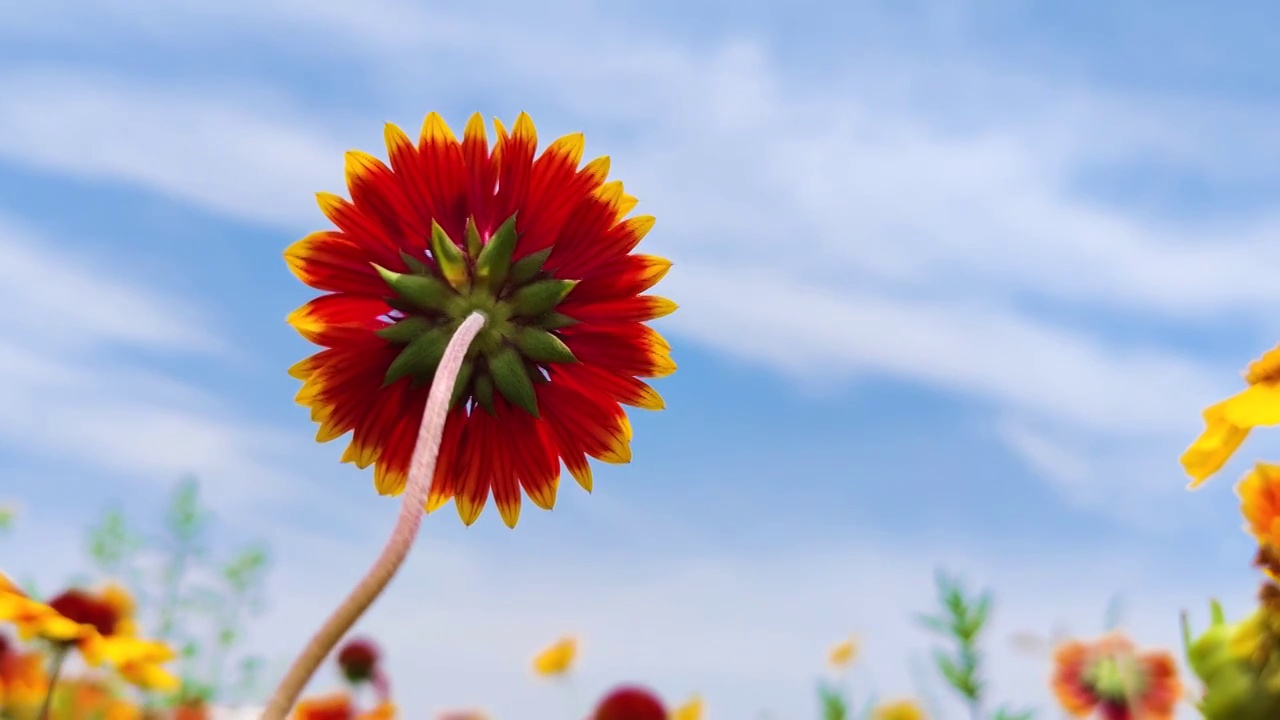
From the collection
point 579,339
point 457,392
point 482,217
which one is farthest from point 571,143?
point 457,392

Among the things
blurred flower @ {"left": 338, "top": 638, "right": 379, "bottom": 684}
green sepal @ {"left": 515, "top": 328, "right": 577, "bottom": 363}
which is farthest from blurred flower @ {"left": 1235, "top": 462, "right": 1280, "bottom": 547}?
blurred flower @ {"left": 338, "top": 638, "right": 379, "bottom": 684}

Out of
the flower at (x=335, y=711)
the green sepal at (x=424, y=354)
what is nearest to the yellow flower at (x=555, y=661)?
the flower at (x=335, y=711)

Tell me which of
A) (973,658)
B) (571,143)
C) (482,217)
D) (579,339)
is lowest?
(973,658)

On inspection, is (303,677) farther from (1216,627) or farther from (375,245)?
(375,245)

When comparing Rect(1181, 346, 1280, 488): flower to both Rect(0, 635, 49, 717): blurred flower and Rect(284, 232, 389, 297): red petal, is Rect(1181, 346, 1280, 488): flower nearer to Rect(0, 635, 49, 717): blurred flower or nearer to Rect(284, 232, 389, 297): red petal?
Rect(284, 232, 389, 297): red petal

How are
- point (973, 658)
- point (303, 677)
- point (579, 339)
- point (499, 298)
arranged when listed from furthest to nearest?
point (579, 339), point (499, 298), point (973, 658), point (303, 677)

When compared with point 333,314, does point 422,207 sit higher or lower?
higher

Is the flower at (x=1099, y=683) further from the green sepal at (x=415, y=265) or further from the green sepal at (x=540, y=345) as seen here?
the green sepal at (x=415, y=265)
